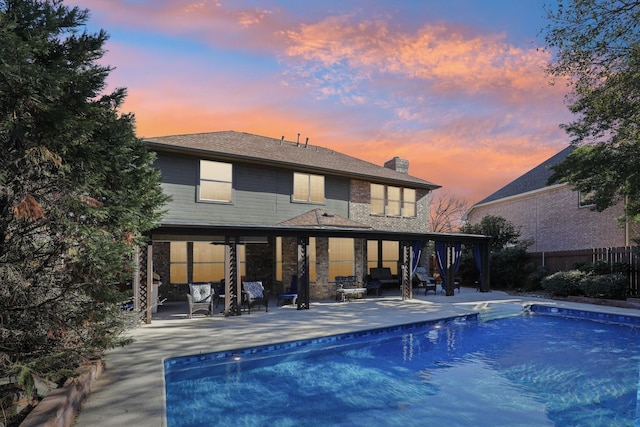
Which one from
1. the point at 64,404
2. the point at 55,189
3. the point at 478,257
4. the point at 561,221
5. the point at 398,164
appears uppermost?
the point at 398,164

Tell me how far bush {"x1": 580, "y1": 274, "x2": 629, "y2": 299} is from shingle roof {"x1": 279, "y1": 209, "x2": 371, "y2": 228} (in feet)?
30.5

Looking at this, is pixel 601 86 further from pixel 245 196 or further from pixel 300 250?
pixel 245 196

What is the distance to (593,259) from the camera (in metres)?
17.2

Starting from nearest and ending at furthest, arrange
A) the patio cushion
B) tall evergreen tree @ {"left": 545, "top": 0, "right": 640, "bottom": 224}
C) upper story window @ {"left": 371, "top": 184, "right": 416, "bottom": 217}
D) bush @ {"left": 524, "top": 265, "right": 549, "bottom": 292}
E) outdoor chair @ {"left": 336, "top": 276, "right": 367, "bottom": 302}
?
1. tall evergreen tree @ {"left": 545, "top": 0, "right": 640, "bottom": 224}
2. the patio cushion
3. outdoor chair @ {"left": 336, "top": 276, "right": 367, "bottom": 302}
4. bush @ {"left": 524, "top": 265, "right": 549, "bottom": 292}
5. upper story window @ {"left": 371, "top": 184, "right": 416, "bottom": 217}

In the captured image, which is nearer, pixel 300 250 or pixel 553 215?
pixel 300 250

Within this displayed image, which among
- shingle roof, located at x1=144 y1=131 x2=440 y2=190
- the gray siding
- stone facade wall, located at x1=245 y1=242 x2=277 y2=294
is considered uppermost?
shingle roof, located at x1=144 y1=131 x2=440 y2=190

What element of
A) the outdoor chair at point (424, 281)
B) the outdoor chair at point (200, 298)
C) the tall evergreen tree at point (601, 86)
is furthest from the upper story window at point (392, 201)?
the outdoor chair at point (200, 298)

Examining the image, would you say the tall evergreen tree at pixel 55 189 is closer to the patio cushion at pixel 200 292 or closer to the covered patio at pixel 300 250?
the covered patio at pixel 300 250

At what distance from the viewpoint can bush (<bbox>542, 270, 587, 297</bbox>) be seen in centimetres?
1622

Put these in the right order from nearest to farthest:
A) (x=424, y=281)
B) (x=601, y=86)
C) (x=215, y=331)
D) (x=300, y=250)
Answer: (x=215, y=331)
(x=601, y=86)
(x=300, y=250)
(x=424, y=281)

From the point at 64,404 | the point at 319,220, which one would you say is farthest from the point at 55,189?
the point at 319,220

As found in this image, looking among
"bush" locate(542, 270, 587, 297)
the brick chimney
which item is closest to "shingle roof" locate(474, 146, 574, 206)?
the brick chimney

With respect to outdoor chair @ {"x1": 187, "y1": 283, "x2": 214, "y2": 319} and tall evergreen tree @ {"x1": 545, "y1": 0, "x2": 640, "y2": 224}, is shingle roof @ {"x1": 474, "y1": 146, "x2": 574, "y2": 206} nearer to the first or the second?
tall evergreen tree @ {"x1": 545, "y1": 0, "x2": 640, "y2": 224}

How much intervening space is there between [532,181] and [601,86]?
48.4 ft
